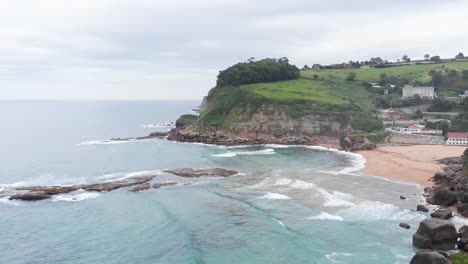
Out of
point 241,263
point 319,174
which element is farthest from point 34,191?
point 319,174

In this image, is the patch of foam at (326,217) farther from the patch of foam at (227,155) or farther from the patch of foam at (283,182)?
the patch of foam at (227,155)

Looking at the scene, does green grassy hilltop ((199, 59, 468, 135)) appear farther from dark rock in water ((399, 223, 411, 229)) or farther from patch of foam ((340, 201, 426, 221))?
dark rock in water ((399, 223, 411, 229))

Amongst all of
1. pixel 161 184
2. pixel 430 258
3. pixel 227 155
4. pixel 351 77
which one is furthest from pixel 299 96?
pixel 430 258

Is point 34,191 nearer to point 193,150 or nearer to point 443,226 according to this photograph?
point 193,150

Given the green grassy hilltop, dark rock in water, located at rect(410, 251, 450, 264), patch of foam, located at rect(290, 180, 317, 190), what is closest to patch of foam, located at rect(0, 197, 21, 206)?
patch of foam, located at rect(290, 180, 317, 190)

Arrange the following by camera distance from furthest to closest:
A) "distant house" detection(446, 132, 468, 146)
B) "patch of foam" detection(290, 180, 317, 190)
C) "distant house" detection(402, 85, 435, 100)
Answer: "distant house" detection(402, 85, 435, 100) < "distant house" detection(446, 132, 468, 146) < "patch of foam" detection(290, 180, 317, 190)

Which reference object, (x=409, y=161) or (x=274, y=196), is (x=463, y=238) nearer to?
(x=274, y=196)
